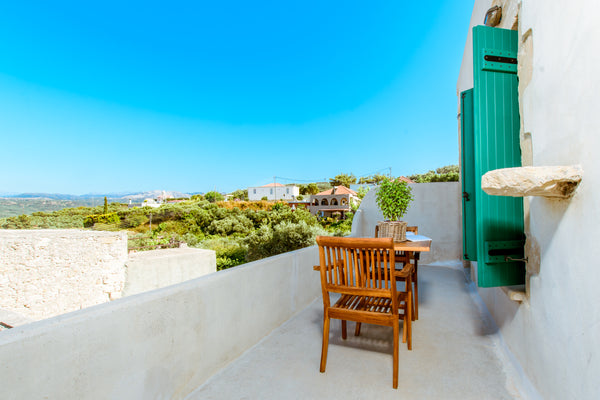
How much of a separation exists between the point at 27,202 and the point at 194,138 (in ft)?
106

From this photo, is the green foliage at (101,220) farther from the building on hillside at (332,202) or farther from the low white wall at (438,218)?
the low white wall at (438,218)

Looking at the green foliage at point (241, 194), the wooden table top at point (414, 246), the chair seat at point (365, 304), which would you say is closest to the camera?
the chair seat at point (365, 304)

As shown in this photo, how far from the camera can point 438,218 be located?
5312 mm

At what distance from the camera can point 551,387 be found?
122 cm

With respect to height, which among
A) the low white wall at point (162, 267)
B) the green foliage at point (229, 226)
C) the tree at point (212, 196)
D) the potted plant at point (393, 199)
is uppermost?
the tree at point (212, 196)

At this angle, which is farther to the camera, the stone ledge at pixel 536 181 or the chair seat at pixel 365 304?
the chair seat at pixel 365 304

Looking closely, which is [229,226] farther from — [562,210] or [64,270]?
[562,210]

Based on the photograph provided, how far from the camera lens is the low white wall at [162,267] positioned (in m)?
11.4

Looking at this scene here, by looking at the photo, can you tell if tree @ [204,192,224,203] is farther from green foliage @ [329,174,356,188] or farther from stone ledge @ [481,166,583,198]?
stone ledge @ [481,166,583,198]

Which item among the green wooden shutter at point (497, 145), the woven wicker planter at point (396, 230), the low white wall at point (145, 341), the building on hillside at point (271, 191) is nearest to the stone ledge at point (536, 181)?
the green wooden shutter at point (497, 145)

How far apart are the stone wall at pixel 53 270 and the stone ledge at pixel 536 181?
13062mm

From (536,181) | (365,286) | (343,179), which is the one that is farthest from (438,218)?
(343,179)

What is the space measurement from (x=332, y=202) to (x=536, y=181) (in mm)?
30089

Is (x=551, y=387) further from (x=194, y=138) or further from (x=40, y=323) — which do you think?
(x=194, y=138)
